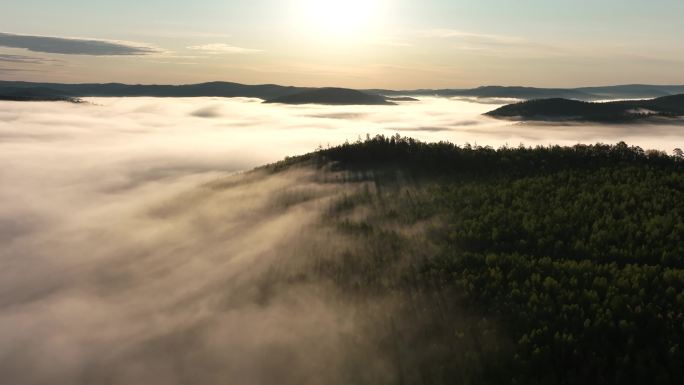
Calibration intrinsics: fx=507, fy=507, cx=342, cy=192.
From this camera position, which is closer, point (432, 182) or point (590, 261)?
point (590, 261)

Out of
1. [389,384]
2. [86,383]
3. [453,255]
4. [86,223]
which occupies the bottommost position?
[86,223]

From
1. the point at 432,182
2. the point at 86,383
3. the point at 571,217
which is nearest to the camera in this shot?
the point at 86,383

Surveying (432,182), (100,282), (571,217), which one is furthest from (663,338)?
(100,282)

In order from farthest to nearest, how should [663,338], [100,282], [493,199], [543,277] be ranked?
[100,282], [493,199], [543,277], [663,338]

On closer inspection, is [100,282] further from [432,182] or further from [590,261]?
[590,261]

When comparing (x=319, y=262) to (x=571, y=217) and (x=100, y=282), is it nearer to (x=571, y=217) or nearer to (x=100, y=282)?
(x=571, y=217)

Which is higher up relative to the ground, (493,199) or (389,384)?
(493,199)

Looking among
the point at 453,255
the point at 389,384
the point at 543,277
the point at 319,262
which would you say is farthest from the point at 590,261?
the point at 319,262
